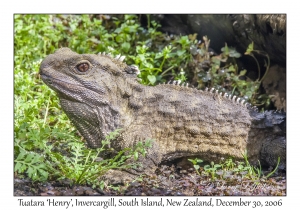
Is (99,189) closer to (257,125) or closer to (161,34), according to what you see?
(257,125)

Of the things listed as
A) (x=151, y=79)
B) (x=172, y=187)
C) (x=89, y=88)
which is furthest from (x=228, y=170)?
(x=151, y=79)

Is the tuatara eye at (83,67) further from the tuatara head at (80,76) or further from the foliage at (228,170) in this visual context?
the foliage at (228,170)

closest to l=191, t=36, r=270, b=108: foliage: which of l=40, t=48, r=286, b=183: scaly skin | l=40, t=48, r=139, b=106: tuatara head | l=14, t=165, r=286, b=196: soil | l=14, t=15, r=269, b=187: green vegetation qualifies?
l=14, t=15, r=269, b=187: green vegetation

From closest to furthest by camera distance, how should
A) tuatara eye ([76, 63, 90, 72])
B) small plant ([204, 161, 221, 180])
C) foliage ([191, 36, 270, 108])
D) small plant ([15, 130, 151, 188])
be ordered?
small plant ([15, 130, 151, 188]) < small plant ([204, 161, 221, 180]) < tuatara eye ([76, 63, 90, 72]) < foliage ([191, 36, 270, 108])

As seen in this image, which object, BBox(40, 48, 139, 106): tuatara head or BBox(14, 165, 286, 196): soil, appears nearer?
BBox(14, 165, 286, 196): soil

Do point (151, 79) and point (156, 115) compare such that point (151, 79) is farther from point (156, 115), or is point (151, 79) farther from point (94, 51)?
point (94, 51)

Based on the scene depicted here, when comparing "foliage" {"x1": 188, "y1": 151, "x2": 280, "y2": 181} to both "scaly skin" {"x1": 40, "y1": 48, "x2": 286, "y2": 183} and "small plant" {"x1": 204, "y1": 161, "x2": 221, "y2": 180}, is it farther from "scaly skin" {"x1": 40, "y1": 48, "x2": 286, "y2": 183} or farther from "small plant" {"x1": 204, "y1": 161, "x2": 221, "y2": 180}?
"scaly skin" {"x1": 40, "y1": 48, "x2": 286, "y2": 183}

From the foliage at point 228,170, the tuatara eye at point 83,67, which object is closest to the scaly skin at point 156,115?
the tuatara eye at point 83,67
